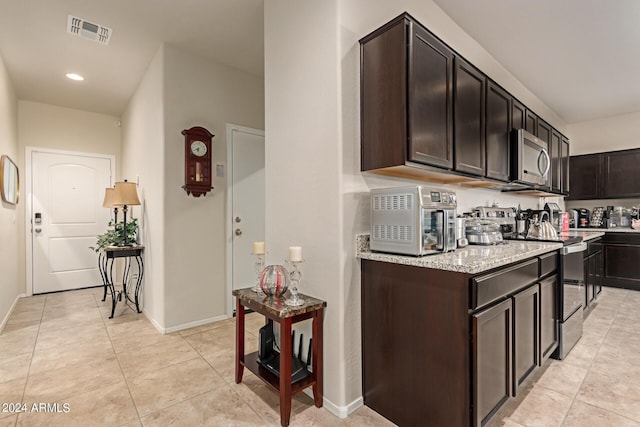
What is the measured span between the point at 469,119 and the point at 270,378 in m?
2.18

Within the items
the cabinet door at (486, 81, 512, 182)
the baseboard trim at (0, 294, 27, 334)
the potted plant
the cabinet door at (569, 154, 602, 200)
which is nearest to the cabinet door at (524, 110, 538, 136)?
the cabinet door at (486, 81, 512, 182)

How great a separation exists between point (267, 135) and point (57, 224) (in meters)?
4.44

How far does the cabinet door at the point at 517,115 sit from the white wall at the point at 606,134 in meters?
3.30

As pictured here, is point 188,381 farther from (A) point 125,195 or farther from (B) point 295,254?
(A) point 125,195

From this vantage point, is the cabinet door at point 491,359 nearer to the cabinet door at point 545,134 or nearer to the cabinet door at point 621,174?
the cabinet door at point 545,134

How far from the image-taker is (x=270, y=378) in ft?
6.08

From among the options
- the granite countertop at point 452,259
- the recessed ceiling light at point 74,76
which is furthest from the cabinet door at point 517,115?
the recessed ceiling light at point 74,76

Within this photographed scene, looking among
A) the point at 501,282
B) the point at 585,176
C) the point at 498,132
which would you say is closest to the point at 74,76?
the point at 498,132

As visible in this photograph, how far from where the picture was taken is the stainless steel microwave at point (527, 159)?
2.85 metres

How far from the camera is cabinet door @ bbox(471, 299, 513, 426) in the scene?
143 cm

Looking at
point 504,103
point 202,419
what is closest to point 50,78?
point 202,419

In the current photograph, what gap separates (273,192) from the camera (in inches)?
90.6

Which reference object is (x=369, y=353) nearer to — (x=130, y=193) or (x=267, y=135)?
(x=267, y=135)

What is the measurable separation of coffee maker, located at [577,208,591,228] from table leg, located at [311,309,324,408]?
541 cm
